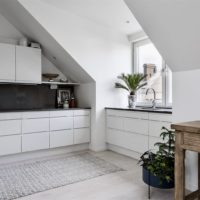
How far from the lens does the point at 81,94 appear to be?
440 cm

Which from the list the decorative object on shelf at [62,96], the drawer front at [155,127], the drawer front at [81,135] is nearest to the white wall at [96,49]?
the drawer front at [81,135]

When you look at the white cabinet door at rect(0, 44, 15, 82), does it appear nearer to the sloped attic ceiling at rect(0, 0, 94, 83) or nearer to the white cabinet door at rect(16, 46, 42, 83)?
the white cabinet door at rect(16, 46, 42, 83)

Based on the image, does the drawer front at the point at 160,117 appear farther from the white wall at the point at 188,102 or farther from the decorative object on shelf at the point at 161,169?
the decorative object on shelf at the point at 161,169

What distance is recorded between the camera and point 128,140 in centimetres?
359

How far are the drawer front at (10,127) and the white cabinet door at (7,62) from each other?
749 millimetres

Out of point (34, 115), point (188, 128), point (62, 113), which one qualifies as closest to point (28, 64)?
point (34, 115)

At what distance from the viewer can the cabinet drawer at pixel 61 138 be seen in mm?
3692

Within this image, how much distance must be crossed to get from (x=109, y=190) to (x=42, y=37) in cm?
277

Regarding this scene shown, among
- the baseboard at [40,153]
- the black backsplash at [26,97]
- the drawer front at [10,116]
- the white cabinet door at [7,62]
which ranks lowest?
the baseboard at [40,153]

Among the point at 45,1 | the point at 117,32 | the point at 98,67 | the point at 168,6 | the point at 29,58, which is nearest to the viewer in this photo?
the point at 168,6

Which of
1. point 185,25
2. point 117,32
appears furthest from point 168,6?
point 117,32

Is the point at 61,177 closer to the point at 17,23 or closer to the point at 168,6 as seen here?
the point at 168,6

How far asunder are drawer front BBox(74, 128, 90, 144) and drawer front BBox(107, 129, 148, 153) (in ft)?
1.38

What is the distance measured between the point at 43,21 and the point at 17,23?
0.80 meters
